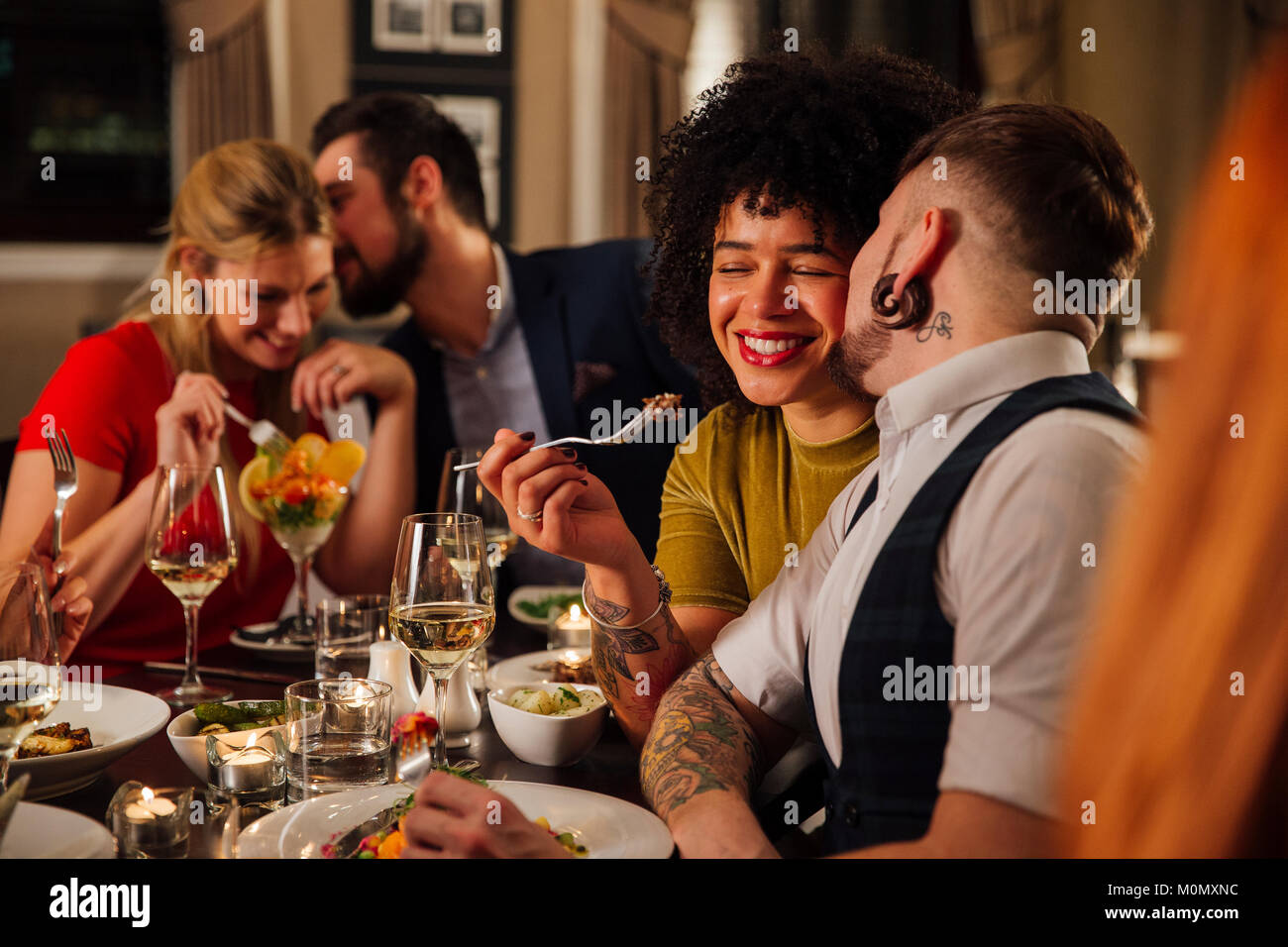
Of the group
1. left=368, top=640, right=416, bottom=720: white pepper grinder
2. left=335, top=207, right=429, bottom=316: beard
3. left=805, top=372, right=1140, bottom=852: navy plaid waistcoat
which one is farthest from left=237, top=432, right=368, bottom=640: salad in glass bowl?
left=805, top=372, right=1140, bottom=852: navy plaid waistcoat

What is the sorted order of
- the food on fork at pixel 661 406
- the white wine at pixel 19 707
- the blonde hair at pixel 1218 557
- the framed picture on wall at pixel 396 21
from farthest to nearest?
the framed picture on wall at pixel 396 21 → the food on fork at pixel 661 406 → the white wine at pixel 19 707 → the blonde hair at pixel 1218 557

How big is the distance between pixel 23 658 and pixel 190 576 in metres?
0.44

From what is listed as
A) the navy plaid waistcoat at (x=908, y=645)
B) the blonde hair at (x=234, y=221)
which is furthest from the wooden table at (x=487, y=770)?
the blonde hair at (x=234, y=221)

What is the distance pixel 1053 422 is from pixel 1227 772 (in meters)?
0.25

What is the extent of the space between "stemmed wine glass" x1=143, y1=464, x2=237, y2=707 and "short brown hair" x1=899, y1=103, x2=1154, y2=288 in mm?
928

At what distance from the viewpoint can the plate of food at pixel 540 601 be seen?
1.60 meters

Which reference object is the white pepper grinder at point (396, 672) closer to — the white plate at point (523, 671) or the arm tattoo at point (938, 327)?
the white plate at point (523, 671)

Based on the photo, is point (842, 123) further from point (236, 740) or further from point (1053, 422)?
point (236, 740)

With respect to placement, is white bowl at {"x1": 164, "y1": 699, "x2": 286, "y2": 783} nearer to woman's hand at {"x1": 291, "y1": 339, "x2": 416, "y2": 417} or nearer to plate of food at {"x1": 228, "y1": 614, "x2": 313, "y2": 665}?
plate of food at {"x1": 228, "y1": 614, "x2": 313, "y2": 665}

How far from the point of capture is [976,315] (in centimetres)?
83

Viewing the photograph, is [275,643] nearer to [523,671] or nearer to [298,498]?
[298,498]

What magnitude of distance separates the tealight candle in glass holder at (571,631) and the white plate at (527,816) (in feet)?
1.40

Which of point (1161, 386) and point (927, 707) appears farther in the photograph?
point (927, 707)

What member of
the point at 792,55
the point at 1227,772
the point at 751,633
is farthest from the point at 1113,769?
the point at 792,55
